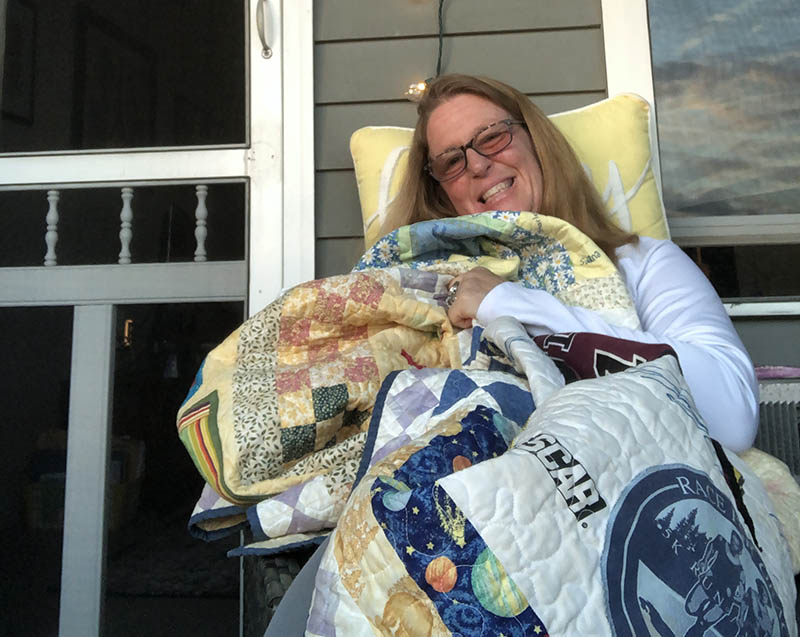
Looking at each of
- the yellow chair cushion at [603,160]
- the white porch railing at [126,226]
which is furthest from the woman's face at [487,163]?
the white porch railing at [126,226]

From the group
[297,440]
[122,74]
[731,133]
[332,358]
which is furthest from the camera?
[122,74]

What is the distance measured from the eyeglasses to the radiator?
0.81 m

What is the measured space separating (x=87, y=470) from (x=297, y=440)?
42.7 inches

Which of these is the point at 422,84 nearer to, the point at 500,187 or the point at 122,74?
the point at 500,187

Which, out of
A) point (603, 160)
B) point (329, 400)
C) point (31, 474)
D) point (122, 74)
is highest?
point (122, 74)

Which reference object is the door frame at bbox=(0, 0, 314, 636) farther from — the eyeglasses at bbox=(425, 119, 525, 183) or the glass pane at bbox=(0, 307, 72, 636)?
the eyeglasses at bbox=(425, 119, 525, 183)

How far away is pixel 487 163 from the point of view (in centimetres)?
143

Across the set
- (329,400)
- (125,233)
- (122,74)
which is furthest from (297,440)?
(122,74)

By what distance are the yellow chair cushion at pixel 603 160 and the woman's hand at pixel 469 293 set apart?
49cm

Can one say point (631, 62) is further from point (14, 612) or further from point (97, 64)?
point (14, 612)

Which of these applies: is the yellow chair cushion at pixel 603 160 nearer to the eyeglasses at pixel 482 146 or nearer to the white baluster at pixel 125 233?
the eyeglasses at pixel 482 146

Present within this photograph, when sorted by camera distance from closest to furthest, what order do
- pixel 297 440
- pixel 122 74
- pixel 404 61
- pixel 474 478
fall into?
pixel 474 478
pixel 297 440
pixel 404 61
pixel 122 74

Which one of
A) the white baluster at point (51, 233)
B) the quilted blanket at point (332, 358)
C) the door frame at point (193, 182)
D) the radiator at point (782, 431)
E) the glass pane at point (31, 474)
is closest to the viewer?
the quilted blanket at point (332, 358)

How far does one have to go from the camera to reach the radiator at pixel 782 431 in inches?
52.2
